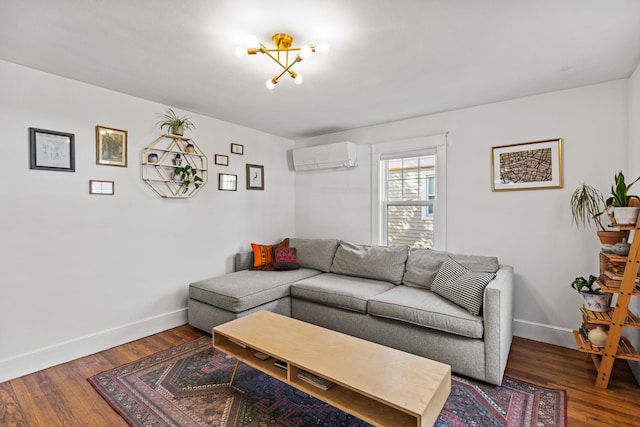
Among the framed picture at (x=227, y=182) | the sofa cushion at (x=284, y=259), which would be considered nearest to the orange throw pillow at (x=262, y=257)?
the sofa cushion at (x=284, y=259)

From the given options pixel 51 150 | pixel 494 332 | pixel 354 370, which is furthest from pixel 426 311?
pixel 51 150

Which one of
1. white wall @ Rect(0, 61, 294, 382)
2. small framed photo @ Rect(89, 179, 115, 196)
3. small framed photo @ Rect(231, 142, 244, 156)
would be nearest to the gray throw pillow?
white wall @ Rect(0, 61, 294, 382)

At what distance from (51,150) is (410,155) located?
346 centimetres

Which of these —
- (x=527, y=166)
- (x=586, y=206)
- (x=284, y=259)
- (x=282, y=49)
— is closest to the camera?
(x=282, y=49)

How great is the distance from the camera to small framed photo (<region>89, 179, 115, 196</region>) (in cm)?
273

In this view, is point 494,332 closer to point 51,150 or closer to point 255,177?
point 255,177

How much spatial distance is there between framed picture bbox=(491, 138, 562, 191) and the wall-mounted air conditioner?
1.62m

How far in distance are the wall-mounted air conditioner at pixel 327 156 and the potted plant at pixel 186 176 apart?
156 centimetres

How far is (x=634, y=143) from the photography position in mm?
2445

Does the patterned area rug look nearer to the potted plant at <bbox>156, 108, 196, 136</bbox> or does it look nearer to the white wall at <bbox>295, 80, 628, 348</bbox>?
the white wall at <bbox>295, 80, 628, 348</bbox>

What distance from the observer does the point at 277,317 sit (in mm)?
2475

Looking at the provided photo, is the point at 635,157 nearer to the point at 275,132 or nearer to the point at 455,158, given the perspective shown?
the point at 455,158

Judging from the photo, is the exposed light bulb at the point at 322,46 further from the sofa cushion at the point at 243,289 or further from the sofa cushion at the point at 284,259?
the sofa cushion at the point at 284,259

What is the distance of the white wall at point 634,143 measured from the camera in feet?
7.63
